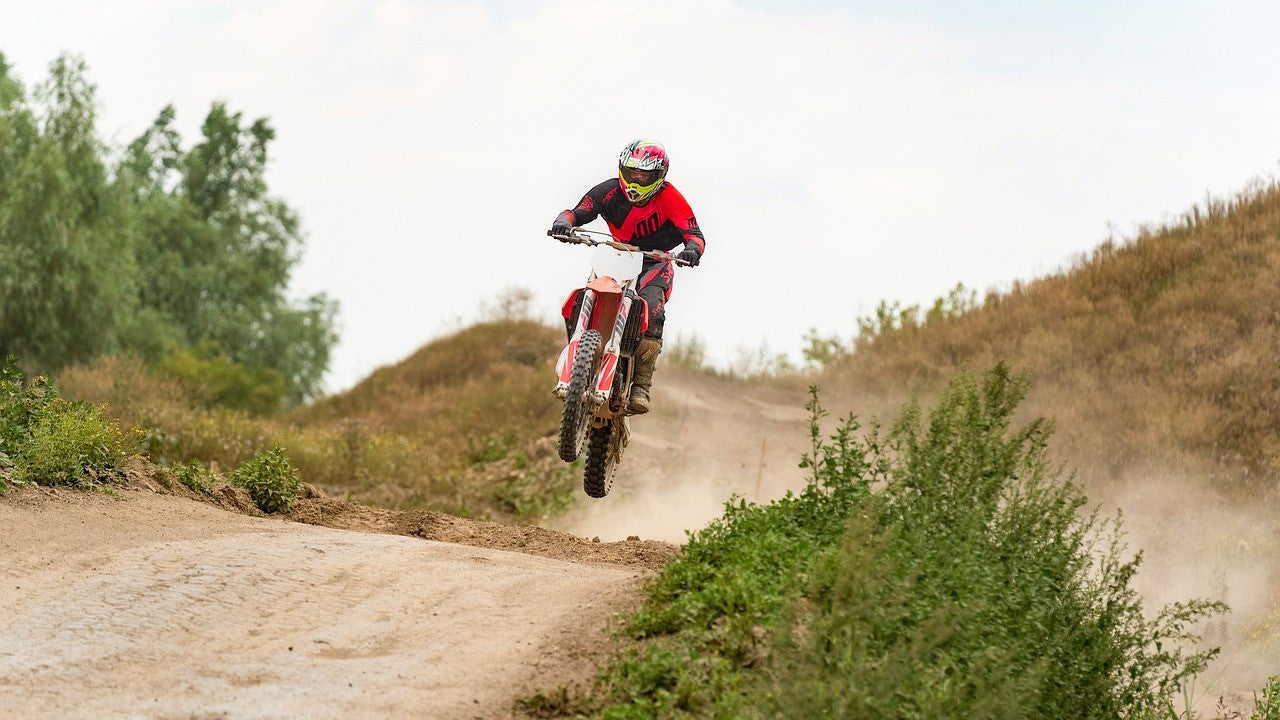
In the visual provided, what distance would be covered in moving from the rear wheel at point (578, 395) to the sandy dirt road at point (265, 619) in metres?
0.96

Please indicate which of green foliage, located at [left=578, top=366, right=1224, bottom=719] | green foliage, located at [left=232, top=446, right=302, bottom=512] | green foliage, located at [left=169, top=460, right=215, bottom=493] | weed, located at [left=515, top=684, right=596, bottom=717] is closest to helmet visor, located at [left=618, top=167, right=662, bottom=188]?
green foliage, located at [left=578, top=366, right=1224, bottom=719]

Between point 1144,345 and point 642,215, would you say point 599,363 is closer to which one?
point 642,215

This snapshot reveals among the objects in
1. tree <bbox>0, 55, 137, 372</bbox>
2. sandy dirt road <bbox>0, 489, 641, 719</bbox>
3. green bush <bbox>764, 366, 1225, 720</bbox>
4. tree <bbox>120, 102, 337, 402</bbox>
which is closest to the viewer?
green bush <bbox>764, 366, 1225, 720</bbox>

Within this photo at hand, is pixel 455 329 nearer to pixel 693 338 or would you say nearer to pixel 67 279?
pixel 693 338

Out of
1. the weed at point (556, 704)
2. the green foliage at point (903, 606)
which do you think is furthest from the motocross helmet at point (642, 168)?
the weed at point (556, 704)

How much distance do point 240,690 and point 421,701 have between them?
91 cm

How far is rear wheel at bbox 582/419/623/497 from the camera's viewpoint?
11.2 m

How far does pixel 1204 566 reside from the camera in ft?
47.6

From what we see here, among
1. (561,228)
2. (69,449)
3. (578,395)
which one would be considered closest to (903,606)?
(578,395)

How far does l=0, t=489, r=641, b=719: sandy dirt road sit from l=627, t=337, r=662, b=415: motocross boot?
4.58 ft

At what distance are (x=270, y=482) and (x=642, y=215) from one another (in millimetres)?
4408

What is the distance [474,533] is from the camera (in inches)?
471

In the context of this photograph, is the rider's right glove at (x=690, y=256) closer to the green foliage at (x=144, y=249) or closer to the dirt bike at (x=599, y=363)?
the dirt bike at (x=599, y=363)

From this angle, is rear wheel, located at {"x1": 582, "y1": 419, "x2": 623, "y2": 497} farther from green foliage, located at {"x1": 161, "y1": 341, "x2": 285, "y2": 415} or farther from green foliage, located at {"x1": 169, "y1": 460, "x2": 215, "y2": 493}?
green foliage, located at {"x1": 161, "y1": 341, "x2": 285, "y2": 415}
